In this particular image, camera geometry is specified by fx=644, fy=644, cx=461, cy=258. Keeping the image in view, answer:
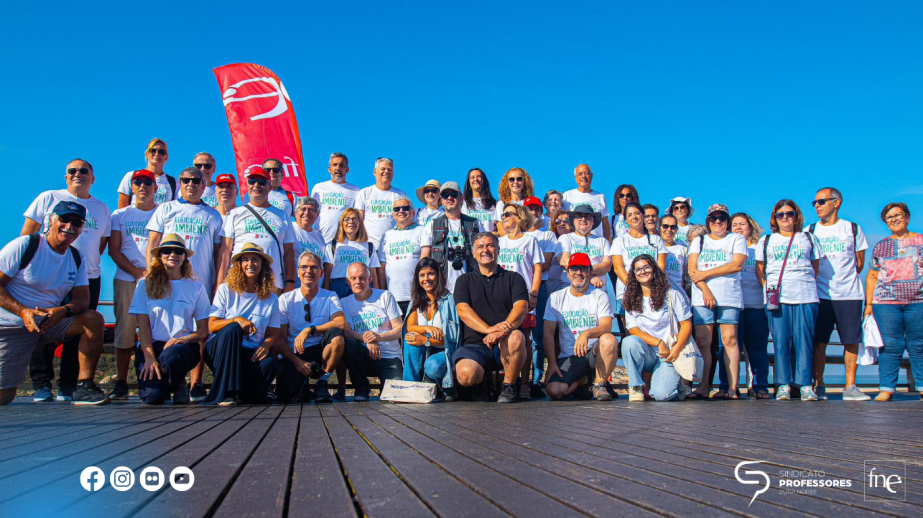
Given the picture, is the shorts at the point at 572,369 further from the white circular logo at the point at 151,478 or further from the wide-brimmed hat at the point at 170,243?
the white circular logo at the point at 151,478

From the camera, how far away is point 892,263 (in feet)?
21.5

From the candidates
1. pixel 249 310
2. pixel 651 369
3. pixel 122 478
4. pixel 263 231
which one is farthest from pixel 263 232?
pixel 122 478

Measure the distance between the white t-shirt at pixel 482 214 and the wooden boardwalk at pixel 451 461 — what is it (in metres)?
3.64

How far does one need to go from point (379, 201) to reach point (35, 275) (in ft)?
11.8

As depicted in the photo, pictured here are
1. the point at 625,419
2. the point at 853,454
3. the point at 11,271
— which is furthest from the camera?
the point at 11,271

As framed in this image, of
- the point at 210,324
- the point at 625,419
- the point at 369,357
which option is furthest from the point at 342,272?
the point at 625,419

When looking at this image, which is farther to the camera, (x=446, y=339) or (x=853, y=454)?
(x=446, y=339)

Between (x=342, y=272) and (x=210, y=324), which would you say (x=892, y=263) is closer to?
(x=342, y=272)

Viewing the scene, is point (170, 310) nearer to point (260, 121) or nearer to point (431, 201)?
point (431, 201)

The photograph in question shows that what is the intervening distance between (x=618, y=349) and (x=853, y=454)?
11.9ft

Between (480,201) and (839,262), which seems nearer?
(839,262)

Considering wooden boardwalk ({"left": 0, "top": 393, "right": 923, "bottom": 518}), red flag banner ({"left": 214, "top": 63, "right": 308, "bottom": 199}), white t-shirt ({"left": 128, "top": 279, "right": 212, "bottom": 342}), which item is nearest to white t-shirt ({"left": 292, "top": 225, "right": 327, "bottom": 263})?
white t-shirt ({"left": 128, "top": 279, "right": 212, "bottom": 342})

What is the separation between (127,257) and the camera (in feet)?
21.3

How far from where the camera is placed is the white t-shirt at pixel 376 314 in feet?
21.5
